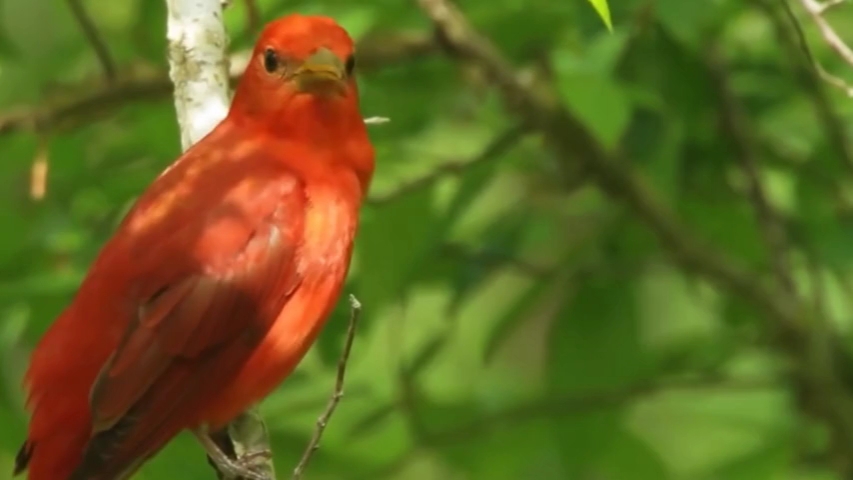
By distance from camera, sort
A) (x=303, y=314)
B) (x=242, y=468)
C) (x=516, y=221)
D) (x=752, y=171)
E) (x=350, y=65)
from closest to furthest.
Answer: (x=242, y=468) < (x=303, y=314) < (x=350, y=65) < (x=752, y=171) < (x=516, y=221)

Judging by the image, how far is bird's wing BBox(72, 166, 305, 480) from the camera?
389 cm

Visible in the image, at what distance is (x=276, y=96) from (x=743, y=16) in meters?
1.39

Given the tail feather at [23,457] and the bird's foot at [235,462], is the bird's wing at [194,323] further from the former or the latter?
the tail feather at [23,457]

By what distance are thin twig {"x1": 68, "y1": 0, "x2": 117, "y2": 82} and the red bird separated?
576 mm

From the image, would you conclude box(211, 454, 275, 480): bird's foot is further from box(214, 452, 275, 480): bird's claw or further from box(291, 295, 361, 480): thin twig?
box(291, 295, 361, 480): thin twig

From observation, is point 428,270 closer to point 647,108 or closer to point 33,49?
point 647,108

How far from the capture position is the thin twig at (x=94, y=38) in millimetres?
4559

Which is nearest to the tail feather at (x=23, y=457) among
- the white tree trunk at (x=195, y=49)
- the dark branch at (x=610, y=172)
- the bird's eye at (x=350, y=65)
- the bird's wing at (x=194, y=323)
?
the bird's wing at (x=194, y=323)

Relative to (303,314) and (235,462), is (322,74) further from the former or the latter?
(235,462)

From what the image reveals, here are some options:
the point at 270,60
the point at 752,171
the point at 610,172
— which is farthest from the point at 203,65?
the point at 752,171

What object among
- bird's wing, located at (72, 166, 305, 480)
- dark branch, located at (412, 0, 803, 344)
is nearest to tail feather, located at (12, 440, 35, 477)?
bird's wing, located at (72, 166, 305, 480)

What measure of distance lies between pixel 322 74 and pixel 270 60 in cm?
14

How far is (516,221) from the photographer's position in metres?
5.14

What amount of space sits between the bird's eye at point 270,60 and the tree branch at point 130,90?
43cm
